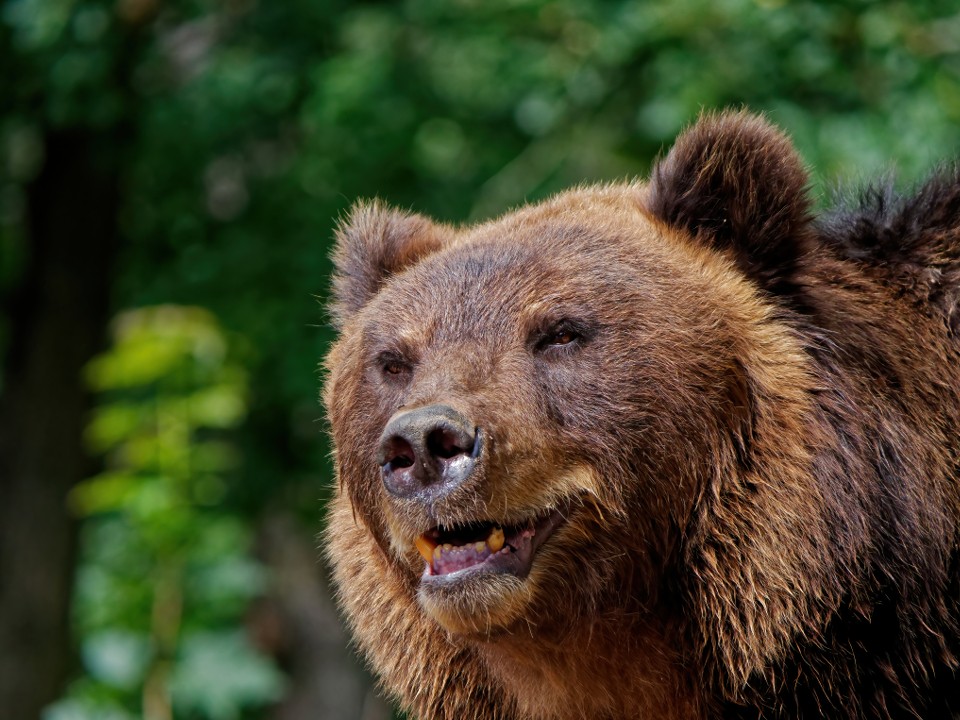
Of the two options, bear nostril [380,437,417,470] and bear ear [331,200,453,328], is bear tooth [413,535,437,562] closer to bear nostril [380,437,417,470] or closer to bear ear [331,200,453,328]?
bear nostril [380,437,417,470]

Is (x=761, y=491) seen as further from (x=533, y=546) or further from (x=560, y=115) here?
(x=560, y=115)

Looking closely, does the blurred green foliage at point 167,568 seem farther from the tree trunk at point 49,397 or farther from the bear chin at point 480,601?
the tree trunk at point 49,397

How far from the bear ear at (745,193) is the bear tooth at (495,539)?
1052 millimetres

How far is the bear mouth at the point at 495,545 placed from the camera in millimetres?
3521

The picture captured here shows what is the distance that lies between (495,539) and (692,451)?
575 millimetres

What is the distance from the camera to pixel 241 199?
35.7 ft

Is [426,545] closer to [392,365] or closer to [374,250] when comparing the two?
[392,365]

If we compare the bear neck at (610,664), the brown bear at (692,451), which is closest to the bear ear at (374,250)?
the brown bear at (692,451)

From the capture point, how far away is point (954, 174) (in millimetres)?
3998

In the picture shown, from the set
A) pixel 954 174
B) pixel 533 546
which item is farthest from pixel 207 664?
pixel 954 174

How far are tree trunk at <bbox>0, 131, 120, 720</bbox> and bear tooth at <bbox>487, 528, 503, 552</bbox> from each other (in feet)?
22.6

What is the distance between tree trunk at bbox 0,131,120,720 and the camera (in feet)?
32.4

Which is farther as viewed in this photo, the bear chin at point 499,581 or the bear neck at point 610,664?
the bear neck at point 610,664

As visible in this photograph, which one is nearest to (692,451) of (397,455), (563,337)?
(563,337)
